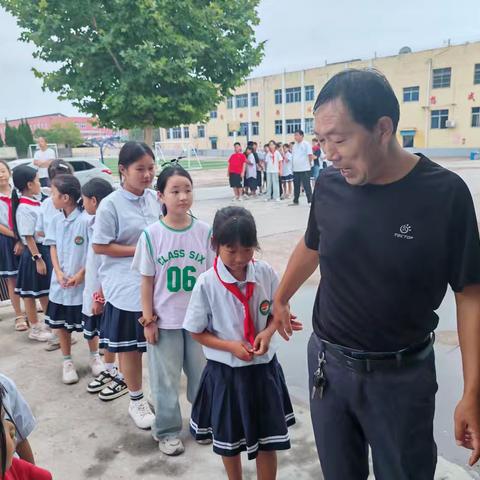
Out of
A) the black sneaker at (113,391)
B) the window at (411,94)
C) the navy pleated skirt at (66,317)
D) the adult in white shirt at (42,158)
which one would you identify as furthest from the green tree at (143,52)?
the window at (411,94)

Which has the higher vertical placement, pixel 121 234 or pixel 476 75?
pixel 476 75

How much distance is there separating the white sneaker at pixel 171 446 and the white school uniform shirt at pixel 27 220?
2.12 metres

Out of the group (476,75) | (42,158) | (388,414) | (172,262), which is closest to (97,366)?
(172,262)

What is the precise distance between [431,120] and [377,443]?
36.6 metres

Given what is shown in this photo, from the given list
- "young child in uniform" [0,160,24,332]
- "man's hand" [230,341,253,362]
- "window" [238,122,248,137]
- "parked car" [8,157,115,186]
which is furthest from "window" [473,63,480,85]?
"man's hand" [230,341,253,362]

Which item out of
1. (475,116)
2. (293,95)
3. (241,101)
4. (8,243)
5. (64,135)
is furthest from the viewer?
(64,135)

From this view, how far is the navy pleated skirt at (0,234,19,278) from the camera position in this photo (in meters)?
4.23

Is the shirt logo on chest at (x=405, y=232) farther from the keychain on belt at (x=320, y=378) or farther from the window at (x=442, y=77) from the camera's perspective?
the window at (x=442, y=77)

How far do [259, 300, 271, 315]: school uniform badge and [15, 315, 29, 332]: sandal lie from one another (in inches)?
125

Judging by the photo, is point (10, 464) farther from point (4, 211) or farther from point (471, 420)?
point (4, 211)

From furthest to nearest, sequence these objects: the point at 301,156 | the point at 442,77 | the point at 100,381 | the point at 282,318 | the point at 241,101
→ the point at 241,101 → the point at 442,77 → the point at 301,156 → the point at 100,381 → the point at 282,318

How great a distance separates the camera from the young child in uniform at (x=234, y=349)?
6.48ft

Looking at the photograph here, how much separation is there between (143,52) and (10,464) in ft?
30.4

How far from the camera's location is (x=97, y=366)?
343 cm
